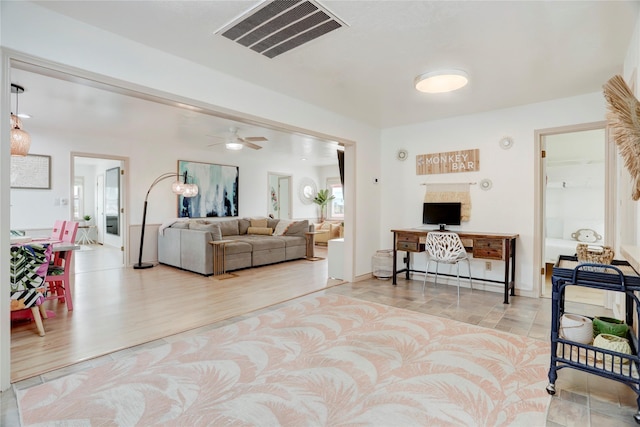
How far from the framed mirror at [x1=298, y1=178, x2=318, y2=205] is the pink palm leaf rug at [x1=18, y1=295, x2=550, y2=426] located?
6.82 meters

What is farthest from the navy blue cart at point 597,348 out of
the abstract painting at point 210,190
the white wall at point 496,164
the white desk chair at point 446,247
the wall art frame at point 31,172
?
the wall art frame at point 31,172

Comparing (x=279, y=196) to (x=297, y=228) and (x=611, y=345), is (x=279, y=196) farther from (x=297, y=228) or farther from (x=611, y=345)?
(x=611, y=345)

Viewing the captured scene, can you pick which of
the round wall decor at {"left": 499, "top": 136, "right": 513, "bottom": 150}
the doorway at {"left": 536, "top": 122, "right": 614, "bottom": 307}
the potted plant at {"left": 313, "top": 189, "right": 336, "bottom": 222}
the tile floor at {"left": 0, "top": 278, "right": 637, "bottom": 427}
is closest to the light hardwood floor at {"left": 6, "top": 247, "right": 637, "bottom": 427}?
the tile floor at {"left": 0, "top": 278, "right": 637, "bottom": 427}

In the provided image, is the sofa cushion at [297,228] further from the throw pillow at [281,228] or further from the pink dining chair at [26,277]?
the pink dining chair at [26,277]

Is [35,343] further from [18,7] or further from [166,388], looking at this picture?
[18,7]

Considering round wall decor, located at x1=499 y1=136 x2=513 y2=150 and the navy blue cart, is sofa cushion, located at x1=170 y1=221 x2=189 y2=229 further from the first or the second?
the navy blue cart

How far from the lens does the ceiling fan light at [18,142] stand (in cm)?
297

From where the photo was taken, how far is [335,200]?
10086 mm

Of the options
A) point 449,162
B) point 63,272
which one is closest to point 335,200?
point 449,162

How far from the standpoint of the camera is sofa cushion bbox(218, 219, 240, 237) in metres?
6.78

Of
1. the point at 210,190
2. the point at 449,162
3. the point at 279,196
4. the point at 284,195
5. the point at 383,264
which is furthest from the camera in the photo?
the point at 284,195

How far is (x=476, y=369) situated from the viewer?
86.8 inches

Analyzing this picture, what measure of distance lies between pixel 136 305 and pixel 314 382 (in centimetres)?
256

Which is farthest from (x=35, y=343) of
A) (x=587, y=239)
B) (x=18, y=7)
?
(x=587, y=239)
